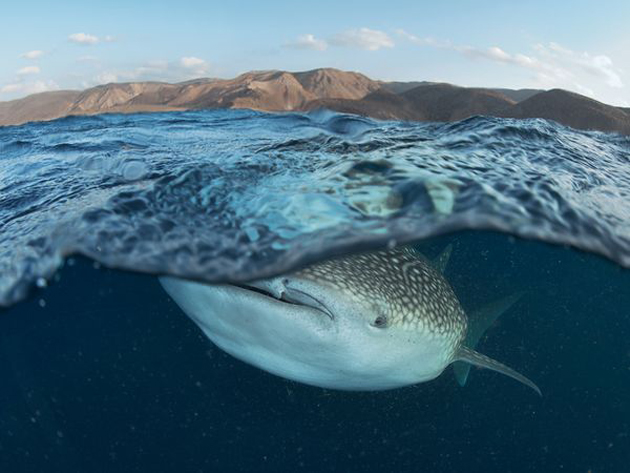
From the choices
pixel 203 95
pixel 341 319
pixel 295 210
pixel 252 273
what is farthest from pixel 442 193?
pixel 203 95

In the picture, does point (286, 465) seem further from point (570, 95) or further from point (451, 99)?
point (451, 99)

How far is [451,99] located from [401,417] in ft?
79.6

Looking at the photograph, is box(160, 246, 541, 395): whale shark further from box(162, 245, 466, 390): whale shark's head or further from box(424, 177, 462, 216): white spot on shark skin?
box(424, 177, 462, 216): white spot on shark skin

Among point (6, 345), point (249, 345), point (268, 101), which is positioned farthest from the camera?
point (268, 101)

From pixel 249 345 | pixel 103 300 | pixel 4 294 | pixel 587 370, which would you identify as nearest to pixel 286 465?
pixel 249 345

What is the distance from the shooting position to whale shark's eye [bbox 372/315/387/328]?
3385mm

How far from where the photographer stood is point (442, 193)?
13.1 ft

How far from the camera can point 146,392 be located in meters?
5.79

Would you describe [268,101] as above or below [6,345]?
above

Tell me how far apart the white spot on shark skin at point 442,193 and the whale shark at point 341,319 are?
1.86ft

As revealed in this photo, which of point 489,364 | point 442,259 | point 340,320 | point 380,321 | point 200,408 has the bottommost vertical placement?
point 200,408

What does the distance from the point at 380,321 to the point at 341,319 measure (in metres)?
0.37

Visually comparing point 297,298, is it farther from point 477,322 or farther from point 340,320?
point 477,322

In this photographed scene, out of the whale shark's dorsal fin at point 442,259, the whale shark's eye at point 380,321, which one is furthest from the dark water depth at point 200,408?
the whale shark's eye at point 380,321
